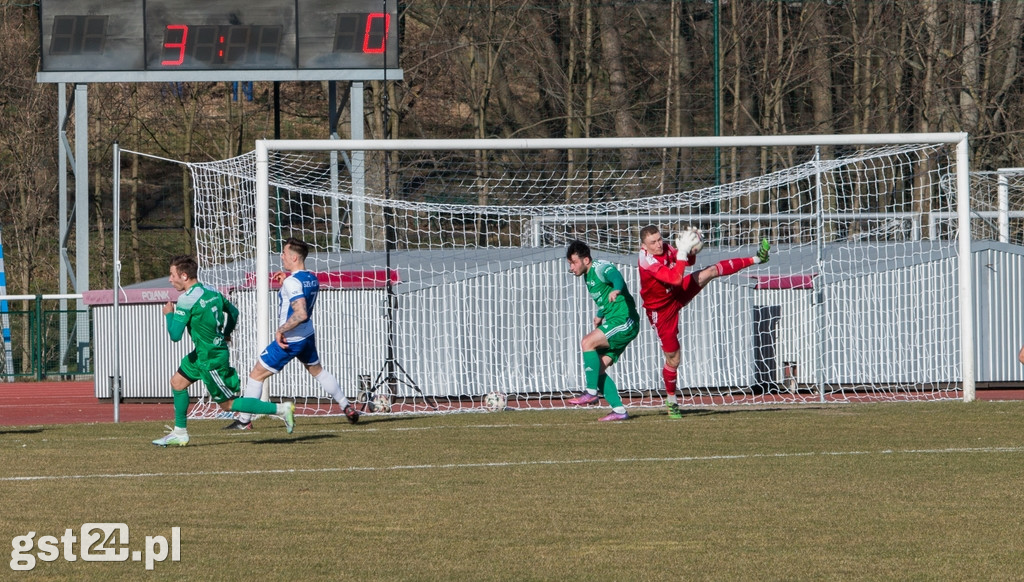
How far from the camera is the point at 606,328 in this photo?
13367 millimetres

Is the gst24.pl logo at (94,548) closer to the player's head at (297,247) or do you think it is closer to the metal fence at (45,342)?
the player's head at (297,247)

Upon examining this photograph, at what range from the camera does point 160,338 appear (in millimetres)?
18750

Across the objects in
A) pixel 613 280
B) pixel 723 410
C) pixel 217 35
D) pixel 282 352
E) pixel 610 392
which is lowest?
pixel 723 410

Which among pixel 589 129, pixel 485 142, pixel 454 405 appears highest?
pixel 589 129

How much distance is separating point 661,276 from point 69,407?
389 inches

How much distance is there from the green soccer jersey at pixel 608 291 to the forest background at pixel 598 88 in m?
20.4

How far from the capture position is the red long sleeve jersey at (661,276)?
12711 millimetres

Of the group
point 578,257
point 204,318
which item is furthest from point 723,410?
point 204,318

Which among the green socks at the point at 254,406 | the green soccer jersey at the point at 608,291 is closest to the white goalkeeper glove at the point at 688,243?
the green soccer jersey at the point at 608,291

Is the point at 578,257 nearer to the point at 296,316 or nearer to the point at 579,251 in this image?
the point at 579,251

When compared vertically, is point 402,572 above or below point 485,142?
below

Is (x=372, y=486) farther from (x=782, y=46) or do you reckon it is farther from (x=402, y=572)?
(x=782, y=46)

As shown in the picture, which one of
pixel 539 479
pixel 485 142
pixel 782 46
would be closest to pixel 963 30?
pixel 782 46

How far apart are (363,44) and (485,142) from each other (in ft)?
29.2
